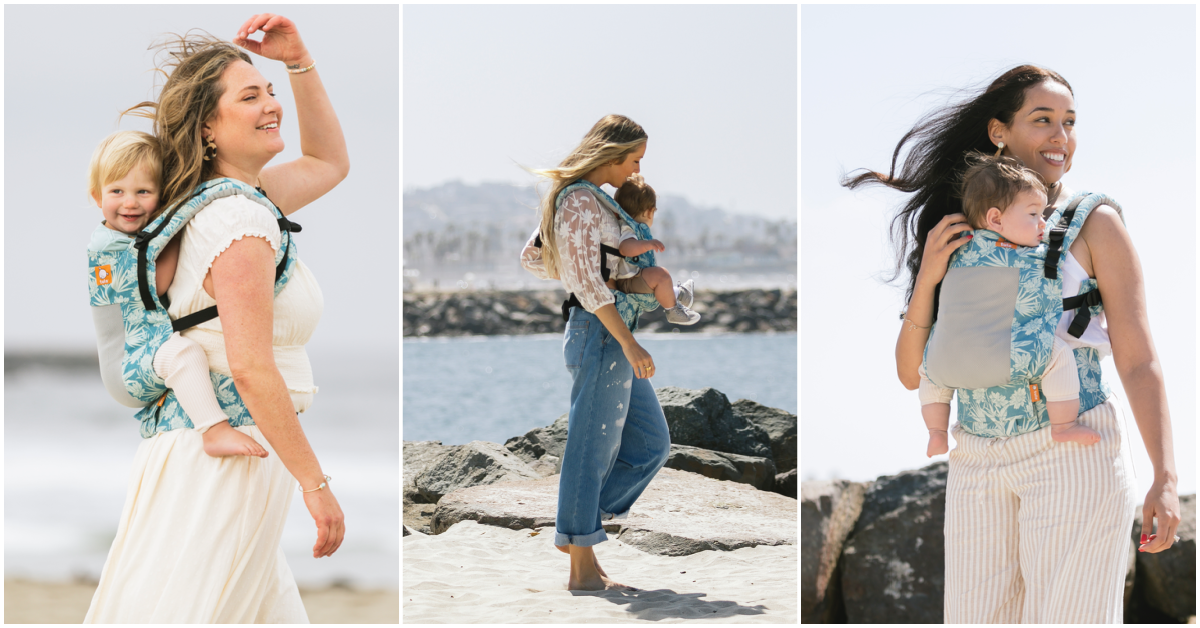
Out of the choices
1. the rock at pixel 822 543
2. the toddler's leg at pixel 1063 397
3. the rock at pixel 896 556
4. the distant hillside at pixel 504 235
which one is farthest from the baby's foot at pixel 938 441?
the distant hillside at pixel 504 235

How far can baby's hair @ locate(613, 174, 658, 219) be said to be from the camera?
3.47m

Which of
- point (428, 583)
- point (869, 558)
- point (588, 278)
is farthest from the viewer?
point (869, 558)

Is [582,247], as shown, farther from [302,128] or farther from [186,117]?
[186,117]

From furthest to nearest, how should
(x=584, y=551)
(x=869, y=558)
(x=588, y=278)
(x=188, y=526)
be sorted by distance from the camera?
(x=869, y=558) < (x=584, y=551) < (x=588, y=278) < (x=188, y=526)

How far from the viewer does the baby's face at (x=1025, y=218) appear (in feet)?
7.14

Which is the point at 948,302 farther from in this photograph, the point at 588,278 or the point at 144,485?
the point at 144,485

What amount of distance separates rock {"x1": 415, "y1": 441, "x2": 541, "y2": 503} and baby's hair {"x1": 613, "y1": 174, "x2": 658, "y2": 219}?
211 cm

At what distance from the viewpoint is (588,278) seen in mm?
3127

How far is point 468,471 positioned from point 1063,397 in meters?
3.59

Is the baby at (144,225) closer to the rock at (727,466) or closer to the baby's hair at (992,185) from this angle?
the baby's hair at (992,185)

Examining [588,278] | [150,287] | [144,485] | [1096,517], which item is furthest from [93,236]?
[1096,517]

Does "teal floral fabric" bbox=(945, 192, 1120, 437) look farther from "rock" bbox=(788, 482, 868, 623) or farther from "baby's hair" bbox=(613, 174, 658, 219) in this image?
"rock" bbox=(788, 482, 868, 623)

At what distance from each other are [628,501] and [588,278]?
35.1 inches

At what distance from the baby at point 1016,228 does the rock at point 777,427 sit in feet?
9.29
